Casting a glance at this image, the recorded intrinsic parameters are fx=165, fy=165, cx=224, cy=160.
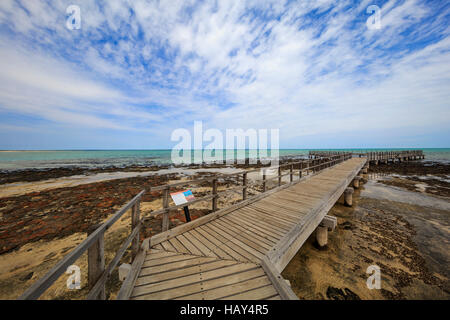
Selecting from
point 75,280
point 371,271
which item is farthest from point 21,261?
point 371,271

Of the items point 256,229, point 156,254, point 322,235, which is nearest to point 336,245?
point 322,235

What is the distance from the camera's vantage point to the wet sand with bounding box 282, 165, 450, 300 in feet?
13.0

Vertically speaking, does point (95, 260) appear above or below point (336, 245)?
above

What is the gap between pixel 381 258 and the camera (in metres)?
5.03

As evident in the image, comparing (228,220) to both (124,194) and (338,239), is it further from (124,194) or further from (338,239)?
(124,194)

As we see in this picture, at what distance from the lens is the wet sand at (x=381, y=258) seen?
3.96 m

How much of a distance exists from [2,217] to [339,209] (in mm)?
17074

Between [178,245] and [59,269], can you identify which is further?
[178,245]

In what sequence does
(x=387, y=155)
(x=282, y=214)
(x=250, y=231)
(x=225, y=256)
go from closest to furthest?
1. (x=225, y=256)
2. (x=250, y=231)
3. (x=282, y=214)
4. (x=387, y=155)

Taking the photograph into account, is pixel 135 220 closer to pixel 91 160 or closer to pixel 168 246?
pixel 168 246

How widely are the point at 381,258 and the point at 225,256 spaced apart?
514cm

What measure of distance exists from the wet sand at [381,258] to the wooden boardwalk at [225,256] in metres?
0.97
